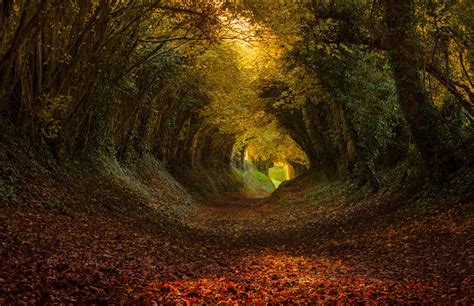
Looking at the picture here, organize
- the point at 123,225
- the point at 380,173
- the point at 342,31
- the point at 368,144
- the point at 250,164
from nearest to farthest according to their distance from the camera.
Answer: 1. the point at 123,225
2. the point at 342,31
3. the point at 368,144
4. the point at 380,173
5. the point at 250,164

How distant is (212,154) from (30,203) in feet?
131

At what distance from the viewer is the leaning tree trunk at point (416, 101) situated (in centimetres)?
1256

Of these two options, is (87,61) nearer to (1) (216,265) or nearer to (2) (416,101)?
(1) (216,265)

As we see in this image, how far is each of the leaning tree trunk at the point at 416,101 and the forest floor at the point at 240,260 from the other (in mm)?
1561

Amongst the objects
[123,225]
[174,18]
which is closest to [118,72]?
[174,18]

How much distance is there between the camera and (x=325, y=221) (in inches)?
663

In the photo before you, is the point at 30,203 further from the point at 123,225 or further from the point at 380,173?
the point at 380,173

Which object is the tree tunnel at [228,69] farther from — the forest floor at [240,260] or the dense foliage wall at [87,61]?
the forest floor at [240,260]

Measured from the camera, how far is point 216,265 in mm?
9836

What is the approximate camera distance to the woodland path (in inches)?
246

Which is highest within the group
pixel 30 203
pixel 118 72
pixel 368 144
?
pixel 118 72

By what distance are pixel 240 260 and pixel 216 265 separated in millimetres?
931

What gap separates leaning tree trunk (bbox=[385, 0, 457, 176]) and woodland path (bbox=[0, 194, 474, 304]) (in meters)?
2.60

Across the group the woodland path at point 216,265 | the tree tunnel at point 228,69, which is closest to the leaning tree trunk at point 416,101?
the tree tunnel at point 228,69
